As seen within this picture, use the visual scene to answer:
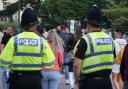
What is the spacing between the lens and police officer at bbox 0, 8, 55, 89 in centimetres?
805

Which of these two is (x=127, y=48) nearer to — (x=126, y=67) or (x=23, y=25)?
(x=126, y=67)

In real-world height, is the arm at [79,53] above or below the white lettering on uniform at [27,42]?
below

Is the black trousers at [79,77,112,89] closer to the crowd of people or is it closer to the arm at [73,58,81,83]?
the crowd of people

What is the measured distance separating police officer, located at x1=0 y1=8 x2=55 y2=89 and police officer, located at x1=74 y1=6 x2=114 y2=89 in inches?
19.1

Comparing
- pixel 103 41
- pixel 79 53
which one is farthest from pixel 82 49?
pixel 103 41

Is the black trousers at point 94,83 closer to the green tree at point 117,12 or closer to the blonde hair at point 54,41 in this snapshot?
the blonde hair at point 54,41

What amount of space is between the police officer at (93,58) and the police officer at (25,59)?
486mm

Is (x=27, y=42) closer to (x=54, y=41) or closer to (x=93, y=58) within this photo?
(x=93, y=58)

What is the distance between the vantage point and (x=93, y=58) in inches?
315

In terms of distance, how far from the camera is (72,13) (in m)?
72.8

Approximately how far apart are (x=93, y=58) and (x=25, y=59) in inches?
34.9

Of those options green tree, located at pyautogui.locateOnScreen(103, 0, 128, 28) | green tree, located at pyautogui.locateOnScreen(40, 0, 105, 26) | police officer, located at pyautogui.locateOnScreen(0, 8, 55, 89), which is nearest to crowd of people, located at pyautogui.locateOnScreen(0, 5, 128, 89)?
police officer, located at pyautogui.locateOnScreen(0, 8, 55, 89)

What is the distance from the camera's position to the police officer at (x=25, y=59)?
317 inches

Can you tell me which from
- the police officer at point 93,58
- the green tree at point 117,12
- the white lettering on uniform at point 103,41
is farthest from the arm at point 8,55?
the green tree at point 117,12
